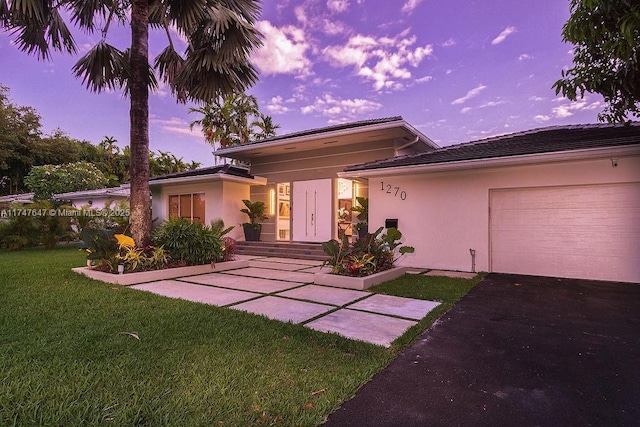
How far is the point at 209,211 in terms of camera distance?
42.6 feet

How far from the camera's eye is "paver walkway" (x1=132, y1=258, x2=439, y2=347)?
12.3 ft

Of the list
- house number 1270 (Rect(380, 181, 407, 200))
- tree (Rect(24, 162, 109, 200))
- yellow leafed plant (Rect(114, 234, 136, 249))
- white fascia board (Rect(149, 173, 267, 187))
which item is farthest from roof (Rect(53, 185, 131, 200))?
house number 1270 (Rect(380, 181, 407, 200))

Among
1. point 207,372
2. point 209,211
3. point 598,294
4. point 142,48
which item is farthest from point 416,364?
point 209,211

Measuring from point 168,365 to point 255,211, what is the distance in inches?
401

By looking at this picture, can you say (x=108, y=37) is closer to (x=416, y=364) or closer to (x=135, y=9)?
(x=135, y=9)

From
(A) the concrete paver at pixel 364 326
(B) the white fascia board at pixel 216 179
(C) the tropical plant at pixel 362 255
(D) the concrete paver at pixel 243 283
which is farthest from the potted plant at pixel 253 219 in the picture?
(A) the concrete paver at pixel 364 326

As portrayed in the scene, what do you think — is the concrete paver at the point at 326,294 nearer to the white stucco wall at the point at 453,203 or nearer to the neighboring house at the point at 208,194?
the white stucco wall at the point at 453,203

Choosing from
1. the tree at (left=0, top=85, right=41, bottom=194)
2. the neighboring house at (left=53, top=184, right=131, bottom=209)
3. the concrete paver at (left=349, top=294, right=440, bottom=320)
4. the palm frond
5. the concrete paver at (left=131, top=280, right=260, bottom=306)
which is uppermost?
the tree at (left=0, top=85, right=41, bottom=194)

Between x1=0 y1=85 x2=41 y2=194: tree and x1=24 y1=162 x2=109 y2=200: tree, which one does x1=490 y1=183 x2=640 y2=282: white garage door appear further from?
x1=0 y1=85 x2=41 y2=194: tree

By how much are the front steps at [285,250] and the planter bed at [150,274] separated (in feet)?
9.69

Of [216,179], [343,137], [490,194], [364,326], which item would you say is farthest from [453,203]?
[216,179]

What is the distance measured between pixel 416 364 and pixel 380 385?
0.54 meters

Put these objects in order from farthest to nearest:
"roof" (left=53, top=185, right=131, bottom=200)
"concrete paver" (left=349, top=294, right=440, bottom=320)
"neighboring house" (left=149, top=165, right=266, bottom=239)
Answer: "roof" (left=53, top=185, right=131, bottom=200) < "neighboring house" (left=149, top=165, right=266, bottom=239) < "concrete paver" (left=349, top=294, right=440, bottom=320)

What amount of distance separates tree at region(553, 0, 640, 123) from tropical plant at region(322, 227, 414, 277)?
13.1ft
